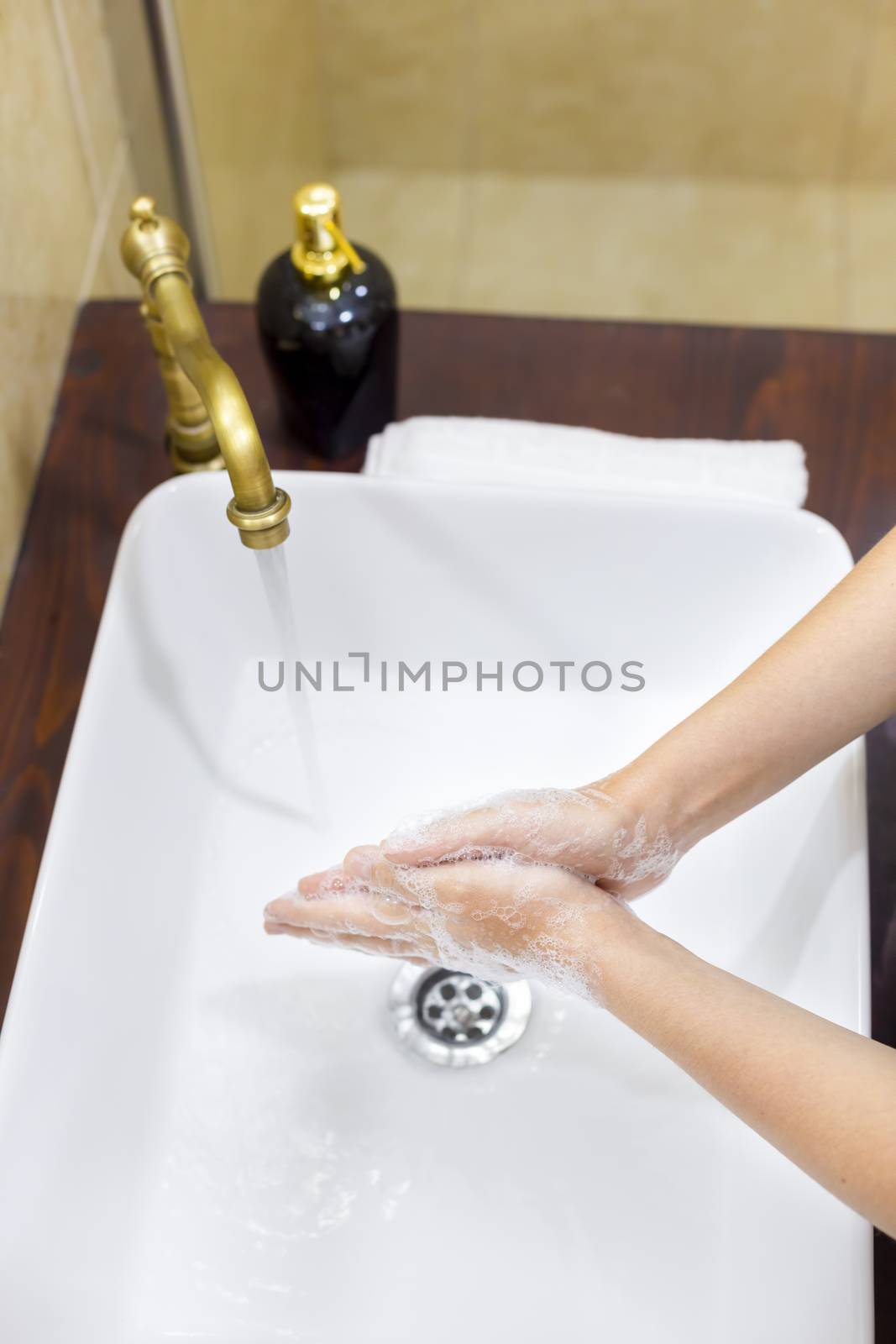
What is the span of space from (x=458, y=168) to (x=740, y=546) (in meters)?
1.33

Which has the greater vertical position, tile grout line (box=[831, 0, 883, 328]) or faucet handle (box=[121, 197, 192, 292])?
tile grout line (box=[831, 0, 883, 328])

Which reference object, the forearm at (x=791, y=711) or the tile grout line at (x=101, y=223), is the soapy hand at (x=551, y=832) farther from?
the tile grout line at (x=101, y=223)

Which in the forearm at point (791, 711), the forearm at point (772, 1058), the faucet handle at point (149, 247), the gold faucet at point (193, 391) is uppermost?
the faucet handle at point (149, 247)

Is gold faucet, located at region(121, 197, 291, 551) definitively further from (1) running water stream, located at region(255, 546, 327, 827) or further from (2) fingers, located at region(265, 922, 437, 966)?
(2) fingers, located at region(265, 922, 437, 966)

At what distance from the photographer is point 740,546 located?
27.6 inches

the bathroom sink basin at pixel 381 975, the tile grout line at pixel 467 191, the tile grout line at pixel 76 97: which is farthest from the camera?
the tile grout line at pixel 467 191

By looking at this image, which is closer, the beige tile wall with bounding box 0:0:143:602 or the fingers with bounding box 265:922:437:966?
the fingers with bounding box 265:922:437:966

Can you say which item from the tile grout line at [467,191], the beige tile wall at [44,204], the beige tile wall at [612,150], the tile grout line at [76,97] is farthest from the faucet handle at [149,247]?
the tile grout line at [467,191]

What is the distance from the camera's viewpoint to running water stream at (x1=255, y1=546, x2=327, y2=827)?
25.1 inches

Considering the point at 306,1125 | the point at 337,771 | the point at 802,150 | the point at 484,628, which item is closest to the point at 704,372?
the point at 484,628

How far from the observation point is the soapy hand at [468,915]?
55cm

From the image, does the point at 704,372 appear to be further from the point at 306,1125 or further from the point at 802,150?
the point at 802,150

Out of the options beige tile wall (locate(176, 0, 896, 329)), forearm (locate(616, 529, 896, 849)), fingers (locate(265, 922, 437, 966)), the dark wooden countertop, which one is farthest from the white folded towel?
beige tile wall (locate(176, 0, 896, 329))

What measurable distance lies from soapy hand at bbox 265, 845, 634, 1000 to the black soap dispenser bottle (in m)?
0.29
